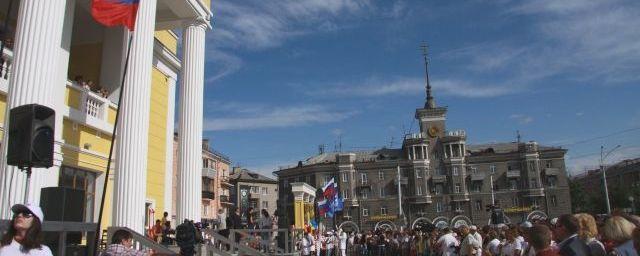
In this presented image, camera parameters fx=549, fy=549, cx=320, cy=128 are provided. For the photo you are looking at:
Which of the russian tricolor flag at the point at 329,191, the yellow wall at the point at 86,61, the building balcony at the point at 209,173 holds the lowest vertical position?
the russian tricolor flag at the point at 329,191

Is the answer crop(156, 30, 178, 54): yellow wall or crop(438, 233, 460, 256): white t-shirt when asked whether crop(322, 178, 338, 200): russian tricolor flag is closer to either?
crop(156, 30, 178, 54): yellow wall

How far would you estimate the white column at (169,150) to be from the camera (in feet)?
68.9

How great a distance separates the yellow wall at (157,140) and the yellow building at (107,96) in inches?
1.5

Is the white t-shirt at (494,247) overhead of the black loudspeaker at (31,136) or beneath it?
beneath

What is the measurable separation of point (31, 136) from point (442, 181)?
93.0 m

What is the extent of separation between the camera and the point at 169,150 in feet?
70.6

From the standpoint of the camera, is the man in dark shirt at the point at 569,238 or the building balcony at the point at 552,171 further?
the building balcony at the point at 552,171

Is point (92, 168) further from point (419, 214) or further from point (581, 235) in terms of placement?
point (419, 214)

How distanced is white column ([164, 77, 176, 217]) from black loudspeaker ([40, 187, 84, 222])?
44.3 ft

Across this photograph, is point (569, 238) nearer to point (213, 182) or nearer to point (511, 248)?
point (511, 248)

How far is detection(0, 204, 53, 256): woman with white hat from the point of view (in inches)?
168

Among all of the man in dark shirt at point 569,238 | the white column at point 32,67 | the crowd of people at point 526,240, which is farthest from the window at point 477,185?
the man in dark shirt at point 569,238

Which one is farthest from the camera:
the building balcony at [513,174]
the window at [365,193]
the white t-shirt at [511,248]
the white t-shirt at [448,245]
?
the window at [365,193]

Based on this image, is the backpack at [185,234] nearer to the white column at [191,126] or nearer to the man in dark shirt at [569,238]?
the white column at [191,126]
